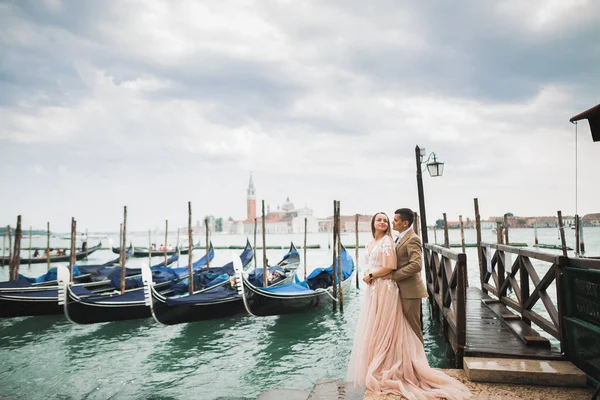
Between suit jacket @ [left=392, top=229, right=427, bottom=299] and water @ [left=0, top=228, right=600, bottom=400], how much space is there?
1164 millimetres

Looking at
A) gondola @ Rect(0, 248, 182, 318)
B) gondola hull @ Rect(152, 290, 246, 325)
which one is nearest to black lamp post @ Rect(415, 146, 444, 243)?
gondola hull @ Rect(152, 290, 246, 325)

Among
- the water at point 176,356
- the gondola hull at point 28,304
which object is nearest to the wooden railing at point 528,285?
the water at point 176,356

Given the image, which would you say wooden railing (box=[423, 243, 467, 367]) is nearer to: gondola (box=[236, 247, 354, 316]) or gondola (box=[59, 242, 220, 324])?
gondola (box=[236, 247, 354, 316])

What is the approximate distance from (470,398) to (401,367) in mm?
431

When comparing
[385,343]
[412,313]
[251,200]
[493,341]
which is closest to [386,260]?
[412,313]

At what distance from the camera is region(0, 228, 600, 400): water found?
4.80 metres

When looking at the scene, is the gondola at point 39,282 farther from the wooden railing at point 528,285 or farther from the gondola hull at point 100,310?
the wooden railing at point 528,285

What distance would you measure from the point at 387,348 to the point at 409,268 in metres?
0.56

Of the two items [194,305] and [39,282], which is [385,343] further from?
[39,282]

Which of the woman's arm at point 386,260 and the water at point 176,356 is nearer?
the woman's arm at point 386,260

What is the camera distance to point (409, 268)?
8.39 feet

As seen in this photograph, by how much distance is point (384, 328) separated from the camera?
260 centimetres

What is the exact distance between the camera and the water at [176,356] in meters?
4.80

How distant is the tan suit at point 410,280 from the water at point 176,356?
46.0 inches
